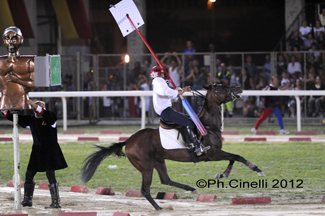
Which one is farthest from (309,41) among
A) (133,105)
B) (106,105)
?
(106,105)

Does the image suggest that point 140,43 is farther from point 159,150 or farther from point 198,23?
point 159,150

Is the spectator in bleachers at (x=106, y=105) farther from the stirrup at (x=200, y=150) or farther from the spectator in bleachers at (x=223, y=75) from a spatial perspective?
the stirrup at (x=200, y=150)

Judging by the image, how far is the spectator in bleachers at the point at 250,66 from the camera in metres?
19.8

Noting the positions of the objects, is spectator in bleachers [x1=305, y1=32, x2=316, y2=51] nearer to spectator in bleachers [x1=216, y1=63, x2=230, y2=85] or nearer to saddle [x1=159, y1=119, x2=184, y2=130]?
spectator in bleachers [x1=216, y1=63, x2=230, y2=85]

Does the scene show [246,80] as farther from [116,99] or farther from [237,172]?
[237,172]

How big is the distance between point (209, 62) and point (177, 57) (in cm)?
126

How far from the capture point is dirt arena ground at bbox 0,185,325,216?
7.16m

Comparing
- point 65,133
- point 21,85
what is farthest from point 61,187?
point 65,133

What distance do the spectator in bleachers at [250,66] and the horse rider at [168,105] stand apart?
12.0 meters

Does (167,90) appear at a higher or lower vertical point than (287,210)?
higher

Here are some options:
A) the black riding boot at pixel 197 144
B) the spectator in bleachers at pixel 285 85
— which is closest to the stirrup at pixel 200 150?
the black riding boot at pixel 197 144

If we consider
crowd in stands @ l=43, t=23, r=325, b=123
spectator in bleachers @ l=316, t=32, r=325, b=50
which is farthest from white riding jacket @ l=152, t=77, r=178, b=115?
spectator in bleachers @ l=316, t=32, r=325, b=50

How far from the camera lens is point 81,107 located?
20.7 metres

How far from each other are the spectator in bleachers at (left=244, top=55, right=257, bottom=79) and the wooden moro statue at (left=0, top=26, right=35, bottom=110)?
1340 centimetres
